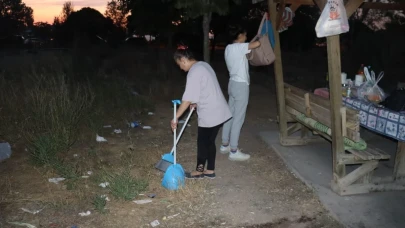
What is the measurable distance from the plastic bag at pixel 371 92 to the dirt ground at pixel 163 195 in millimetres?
1366

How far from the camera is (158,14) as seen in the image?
1467 cm

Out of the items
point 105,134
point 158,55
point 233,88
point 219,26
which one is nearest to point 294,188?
point 233,88

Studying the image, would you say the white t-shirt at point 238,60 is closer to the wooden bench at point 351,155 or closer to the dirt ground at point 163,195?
the wooden bench at point 351,155

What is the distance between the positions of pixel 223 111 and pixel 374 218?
2009 millimetres

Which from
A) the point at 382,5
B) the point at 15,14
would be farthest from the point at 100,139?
the point at 15,14

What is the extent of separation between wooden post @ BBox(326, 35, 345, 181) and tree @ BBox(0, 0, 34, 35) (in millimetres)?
46974

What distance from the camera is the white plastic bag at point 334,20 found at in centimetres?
417

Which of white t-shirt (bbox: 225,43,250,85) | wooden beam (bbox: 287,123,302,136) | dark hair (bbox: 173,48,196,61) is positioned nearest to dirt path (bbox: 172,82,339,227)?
wooden beam (bbox: 287,123,302,136)

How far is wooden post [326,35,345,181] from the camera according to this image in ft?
14.2

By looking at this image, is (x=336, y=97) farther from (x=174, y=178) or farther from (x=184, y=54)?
(x=174, y=178)

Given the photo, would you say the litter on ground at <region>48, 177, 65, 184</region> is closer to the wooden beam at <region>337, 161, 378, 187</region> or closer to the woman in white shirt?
the woman in white shirt

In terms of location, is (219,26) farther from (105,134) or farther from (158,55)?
(105,134)

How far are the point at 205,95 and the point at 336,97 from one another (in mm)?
1476

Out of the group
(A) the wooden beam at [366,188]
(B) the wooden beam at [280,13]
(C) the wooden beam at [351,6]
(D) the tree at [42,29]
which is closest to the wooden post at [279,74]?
(B) the wooden beam at [280,13]
